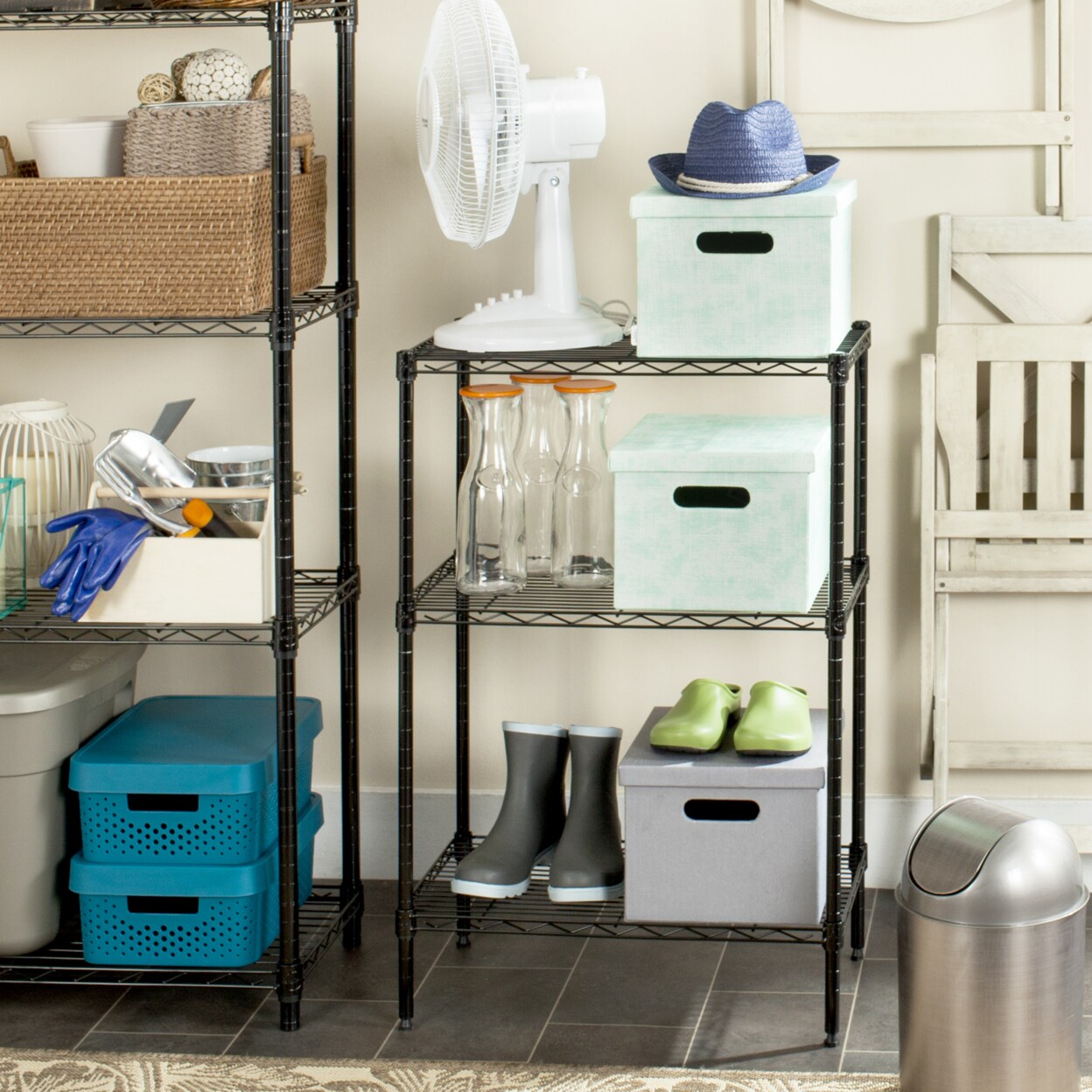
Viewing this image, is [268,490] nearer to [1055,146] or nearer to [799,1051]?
[799,1051]

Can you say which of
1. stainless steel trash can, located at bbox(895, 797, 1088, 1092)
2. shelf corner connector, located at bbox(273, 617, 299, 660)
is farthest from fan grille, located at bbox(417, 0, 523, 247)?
stainless steel trash can, located at bbox(895, 797, 1088, 1092)

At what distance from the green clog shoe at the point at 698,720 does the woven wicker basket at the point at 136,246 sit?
2.90 ft

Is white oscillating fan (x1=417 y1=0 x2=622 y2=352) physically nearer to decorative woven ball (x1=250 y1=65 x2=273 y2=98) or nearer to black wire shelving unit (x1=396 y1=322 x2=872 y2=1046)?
black wire shelving unit (x1=396 y1=322 x2=872 y2=1046)

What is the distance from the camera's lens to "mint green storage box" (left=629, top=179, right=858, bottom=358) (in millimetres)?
2371

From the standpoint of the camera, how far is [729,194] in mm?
2377

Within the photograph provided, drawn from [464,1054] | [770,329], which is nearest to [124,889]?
[464,1054]

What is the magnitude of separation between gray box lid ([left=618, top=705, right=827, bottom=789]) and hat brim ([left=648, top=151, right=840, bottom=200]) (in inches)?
32.5

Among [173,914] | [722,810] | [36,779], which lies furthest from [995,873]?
[36,779]

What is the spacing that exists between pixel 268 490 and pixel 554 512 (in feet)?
1.44

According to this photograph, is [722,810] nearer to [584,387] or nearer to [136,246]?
[584,387]

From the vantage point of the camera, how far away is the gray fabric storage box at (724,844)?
2484 millimetres

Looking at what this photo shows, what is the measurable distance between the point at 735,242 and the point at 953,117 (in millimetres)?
621

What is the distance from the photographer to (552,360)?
244 centimetres

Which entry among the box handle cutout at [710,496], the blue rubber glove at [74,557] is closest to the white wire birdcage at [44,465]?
the blue rubber glove at [74,557]
